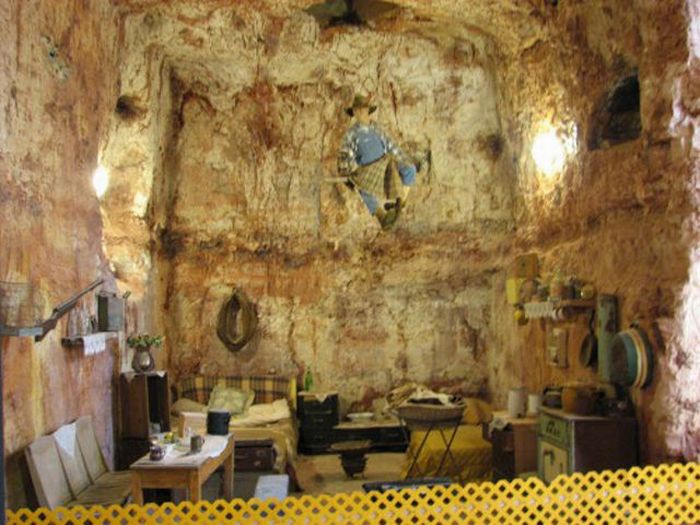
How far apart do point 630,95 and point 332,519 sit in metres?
4.77

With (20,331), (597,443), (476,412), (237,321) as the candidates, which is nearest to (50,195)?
(20,331)

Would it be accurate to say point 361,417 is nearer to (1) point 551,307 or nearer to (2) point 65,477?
(1) point 551,307

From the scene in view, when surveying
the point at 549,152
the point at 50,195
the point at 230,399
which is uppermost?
the point at 549,152

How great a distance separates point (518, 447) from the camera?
7.19m

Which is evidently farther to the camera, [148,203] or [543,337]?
[148,203]

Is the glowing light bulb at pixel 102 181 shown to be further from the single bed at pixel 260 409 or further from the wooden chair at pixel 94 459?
the wooden chair at pixel 94 459

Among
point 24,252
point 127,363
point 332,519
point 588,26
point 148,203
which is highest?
point 588,26

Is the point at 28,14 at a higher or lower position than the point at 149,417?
higher

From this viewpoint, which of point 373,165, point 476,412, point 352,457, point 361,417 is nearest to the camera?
point 352,457

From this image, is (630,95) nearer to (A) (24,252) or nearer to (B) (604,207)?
(B) (604,207)

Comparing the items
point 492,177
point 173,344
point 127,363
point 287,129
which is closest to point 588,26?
point 492,177

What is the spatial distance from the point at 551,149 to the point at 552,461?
340 centimetres

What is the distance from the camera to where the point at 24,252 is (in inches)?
211

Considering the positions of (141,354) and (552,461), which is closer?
(552,461)
